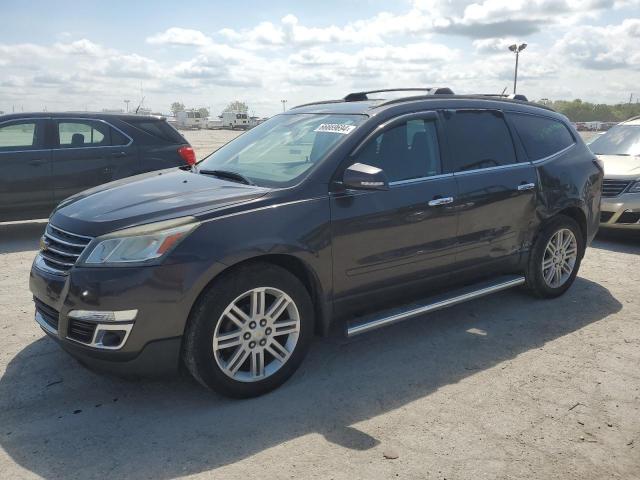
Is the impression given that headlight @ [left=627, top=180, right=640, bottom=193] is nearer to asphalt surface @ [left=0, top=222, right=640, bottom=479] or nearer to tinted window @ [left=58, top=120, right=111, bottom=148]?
asphalt surface @ [left=0, top=222, right=640, bottom=479]

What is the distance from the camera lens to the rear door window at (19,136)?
24.8 feet

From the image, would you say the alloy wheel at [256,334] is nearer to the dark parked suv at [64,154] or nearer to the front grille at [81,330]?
the front grille at [81,330]

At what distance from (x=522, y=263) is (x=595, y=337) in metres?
0.85

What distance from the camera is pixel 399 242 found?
393 cm

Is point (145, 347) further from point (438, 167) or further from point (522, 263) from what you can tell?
point (522, 263)

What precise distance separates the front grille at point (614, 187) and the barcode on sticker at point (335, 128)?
4.99m

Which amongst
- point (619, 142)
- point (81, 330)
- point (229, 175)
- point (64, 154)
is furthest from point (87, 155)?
point (619, 142)

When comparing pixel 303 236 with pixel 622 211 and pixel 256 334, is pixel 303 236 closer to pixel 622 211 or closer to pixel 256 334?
pixel 256 334

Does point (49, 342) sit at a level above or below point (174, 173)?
below

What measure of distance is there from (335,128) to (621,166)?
Answer: 18.4 feet

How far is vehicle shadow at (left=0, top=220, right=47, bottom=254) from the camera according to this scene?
7.29 m

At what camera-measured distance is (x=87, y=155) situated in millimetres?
7895

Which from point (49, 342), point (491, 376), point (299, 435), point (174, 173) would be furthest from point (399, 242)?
point (49, 342)

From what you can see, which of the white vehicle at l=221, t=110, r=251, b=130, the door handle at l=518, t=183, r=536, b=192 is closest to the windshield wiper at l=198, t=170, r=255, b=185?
the door handle at l=518, t=183, r=536, b=192
